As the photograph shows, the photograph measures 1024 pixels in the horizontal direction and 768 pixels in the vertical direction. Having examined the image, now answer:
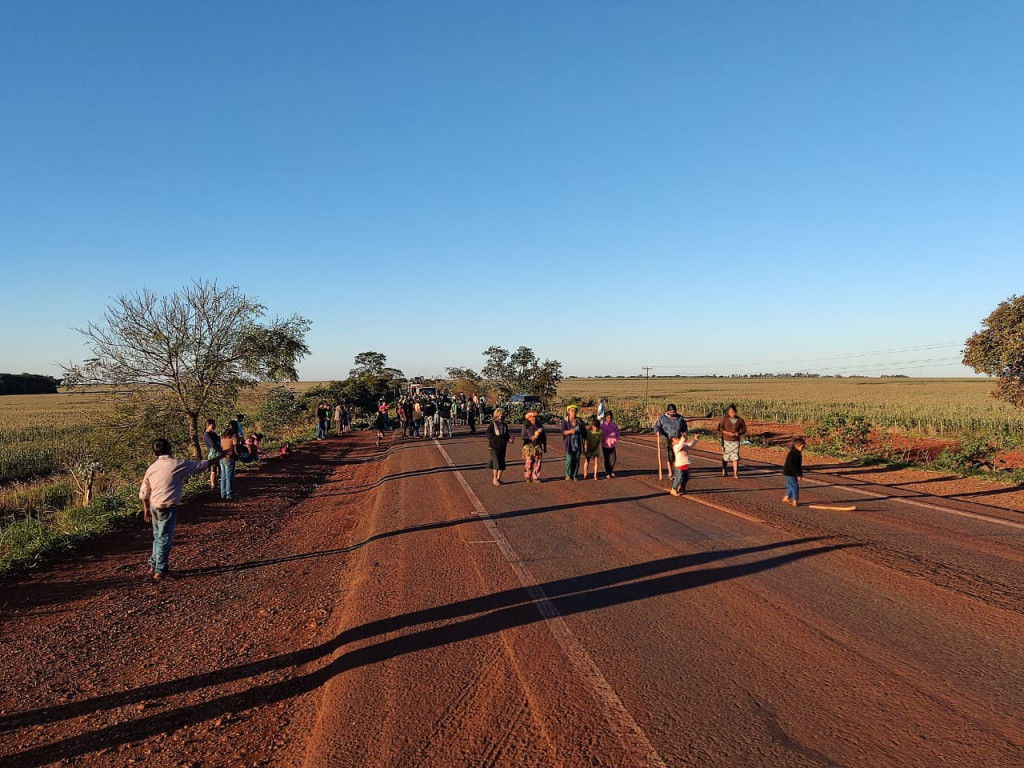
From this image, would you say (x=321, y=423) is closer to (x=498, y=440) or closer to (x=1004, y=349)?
(x=498, y=440)

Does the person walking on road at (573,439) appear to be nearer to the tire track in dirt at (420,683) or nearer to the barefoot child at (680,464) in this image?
the barefoot child at (680,464)

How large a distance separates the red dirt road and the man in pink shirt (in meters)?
0.37

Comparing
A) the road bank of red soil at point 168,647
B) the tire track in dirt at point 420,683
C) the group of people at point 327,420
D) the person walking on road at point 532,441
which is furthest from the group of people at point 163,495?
the group of people at point 327,420

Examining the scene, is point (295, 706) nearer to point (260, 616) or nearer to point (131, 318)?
point (260, 616)

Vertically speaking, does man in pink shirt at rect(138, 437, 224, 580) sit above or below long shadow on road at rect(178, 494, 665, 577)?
above

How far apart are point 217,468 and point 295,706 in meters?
10.6

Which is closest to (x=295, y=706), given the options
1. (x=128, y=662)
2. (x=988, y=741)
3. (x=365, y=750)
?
(x=365, y=750)

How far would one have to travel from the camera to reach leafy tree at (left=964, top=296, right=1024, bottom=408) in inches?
742

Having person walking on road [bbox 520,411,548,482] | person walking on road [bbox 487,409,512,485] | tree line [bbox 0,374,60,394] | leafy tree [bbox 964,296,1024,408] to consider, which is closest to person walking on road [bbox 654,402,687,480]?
person walking on road [bbox 520,411,548,482]

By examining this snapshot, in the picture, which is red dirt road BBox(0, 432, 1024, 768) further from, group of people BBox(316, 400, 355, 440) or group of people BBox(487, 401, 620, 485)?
group of people BBox(316, 400, 355, 440)

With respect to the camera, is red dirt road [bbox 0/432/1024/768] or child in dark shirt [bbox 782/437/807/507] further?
child in dark shirt [bbox 782/437/807/507]

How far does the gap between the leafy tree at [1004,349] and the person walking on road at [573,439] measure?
1575 centimetres

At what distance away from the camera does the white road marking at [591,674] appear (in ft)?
11.0

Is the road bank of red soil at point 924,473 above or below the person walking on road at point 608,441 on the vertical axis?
below
